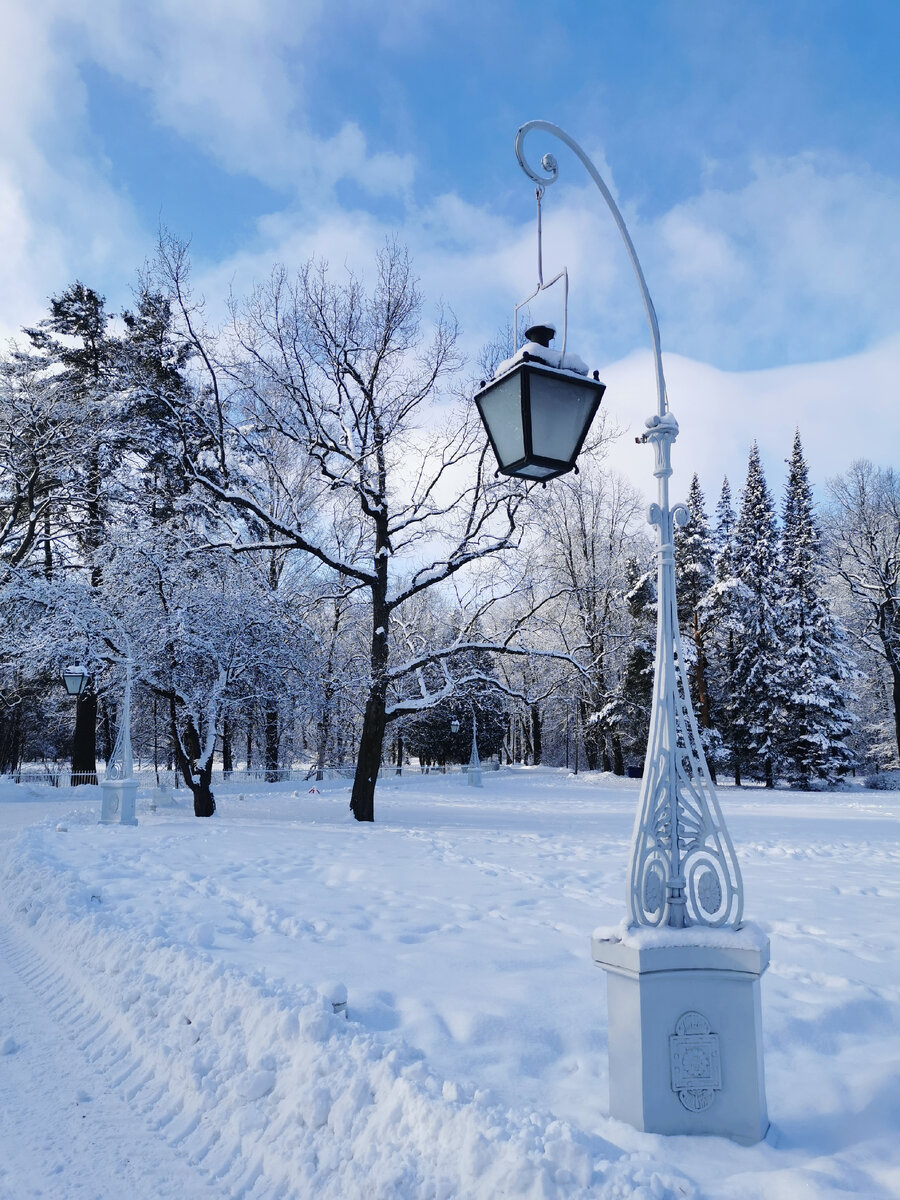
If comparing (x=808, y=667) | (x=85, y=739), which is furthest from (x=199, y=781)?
(x=808, y=667)

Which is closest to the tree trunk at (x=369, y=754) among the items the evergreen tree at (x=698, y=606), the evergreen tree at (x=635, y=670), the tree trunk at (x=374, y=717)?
the tree trunk at (x=374, y=717)

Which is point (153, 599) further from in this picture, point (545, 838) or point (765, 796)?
point (765, 796)

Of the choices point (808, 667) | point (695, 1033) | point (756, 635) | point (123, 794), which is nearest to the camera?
point (695, 1033)

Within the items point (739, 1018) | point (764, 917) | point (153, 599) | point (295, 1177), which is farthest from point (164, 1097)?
point (153, 599)

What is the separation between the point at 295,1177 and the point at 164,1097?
1087 millimetres

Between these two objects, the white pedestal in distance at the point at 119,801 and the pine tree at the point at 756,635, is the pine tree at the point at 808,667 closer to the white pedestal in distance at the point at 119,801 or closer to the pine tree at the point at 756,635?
the pine tree at the point at 756,635

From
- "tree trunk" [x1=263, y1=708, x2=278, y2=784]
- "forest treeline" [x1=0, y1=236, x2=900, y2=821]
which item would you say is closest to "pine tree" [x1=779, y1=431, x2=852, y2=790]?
"forest treeline" [x1=0, y1=236, x2=900, y2=821]

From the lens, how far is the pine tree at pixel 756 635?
30.6 m

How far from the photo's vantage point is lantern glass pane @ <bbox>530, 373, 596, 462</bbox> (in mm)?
3326

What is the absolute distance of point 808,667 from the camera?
97.1 feet

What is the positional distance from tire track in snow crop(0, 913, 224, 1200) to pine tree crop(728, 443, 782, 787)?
2910 cm

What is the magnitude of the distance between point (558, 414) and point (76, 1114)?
3.90 m

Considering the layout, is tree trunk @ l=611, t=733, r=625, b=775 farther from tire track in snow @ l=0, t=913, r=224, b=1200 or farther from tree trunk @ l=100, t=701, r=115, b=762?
tire track in snow @ l=0, t=913, r=224, b=1200

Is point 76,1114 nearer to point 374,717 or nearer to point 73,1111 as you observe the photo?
point 73,1111
